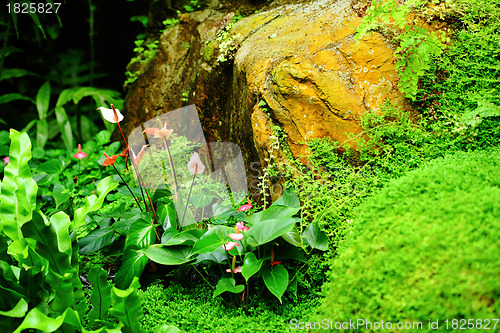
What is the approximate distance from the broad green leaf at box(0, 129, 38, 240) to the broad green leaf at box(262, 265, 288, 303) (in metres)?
1.19

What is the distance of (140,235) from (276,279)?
866 mm

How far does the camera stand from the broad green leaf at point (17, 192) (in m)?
1.58

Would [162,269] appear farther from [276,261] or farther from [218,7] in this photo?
[218,7]

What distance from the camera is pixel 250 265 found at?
1.70 meters

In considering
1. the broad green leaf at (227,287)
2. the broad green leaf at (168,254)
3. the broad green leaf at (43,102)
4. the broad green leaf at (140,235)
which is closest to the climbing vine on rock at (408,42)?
the broad green leaf at (227,287)

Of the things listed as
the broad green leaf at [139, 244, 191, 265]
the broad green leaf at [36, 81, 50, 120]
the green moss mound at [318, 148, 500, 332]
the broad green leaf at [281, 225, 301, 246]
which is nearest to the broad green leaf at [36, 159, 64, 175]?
the broad green leaf at [139, 244, 191, 265]

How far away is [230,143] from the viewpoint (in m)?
2.79

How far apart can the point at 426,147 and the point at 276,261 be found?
1.15m

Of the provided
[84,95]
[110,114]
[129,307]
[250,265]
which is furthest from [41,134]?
[250,265]

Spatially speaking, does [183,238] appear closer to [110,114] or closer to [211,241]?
[211,241]

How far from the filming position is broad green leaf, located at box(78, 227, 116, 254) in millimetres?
2045

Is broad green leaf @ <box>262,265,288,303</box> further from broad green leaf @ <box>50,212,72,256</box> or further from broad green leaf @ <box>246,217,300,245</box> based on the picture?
broad green leaf @ <box>50,212,72,256</box>

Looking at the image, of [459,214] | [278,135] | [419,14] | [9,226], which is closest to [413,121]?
[419,14]

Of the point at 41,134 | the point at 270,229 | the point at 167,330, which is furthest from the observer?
the point at 41,134
